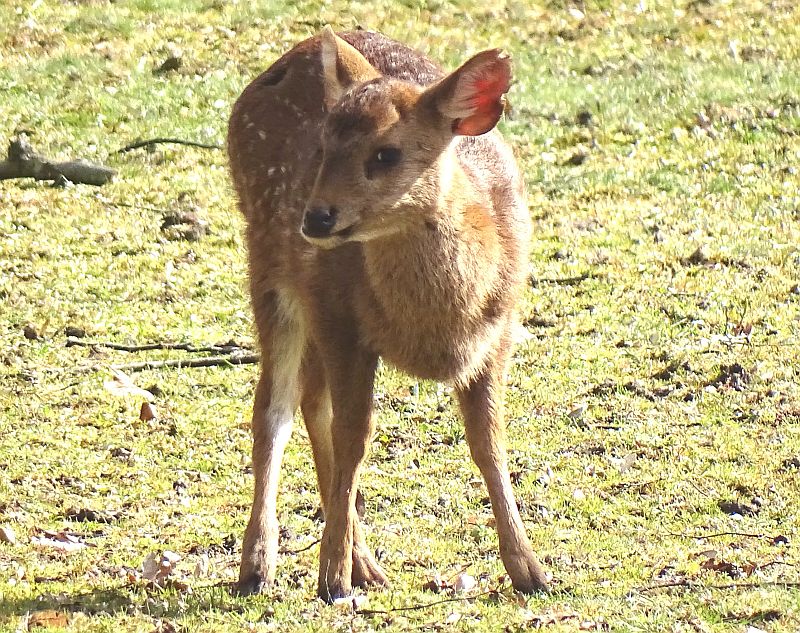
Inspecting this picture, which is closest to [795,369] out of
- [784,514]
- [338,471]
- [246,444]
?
[784,514]

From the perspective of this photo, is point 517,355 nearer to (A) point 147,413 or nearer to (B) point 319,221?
(A) point 147,413

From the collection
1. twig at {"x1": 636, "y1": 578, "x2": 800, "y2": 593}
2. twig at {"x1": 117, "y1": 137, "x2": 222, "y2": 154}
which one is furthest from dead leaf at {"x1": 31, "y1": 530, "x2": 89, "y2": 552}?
twig at {"x1": 117, "y1": 137, "x2": 222, "y2": 154}

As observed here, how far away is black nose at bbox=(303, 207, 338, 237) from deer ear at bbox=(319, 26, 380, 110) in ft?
2.60

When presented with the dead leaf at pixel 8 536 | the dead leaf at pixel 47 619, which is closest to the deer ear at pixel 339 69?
the dead leaf at pixel 47 619

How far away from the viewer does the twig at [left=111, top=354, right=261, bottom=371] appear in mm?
8422

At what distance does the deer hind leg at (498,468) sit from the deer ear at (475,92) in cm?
101

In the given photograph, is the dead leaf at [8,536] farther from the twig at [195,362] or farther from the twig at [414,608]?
the twig at [195,362]

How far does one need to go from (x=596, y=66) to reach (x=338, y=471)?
927 cm

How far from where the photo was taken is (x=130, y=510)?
6.84 m

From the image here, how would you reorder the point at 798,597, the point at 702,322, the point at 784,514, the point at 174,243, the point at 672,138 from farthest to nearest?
the point at 672,138
the point at 174,243
the point at 702,322
the point at 784,514
the point at 798,597

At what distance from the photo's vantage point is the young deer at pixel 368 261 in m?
5.25

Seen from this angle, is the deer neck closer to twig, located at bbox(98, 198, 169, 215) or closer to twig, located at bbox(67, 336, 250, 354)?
twig, located at bbox(67, 336, 250, 354)

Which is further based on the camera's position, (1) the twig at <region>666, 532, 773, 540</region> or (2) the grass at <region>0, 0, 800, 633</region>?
(1) the twig at <region>666, 532, 773, 540</region>

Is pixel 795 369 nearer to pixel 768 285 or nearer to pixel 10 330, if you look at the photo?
pixel 768 285
